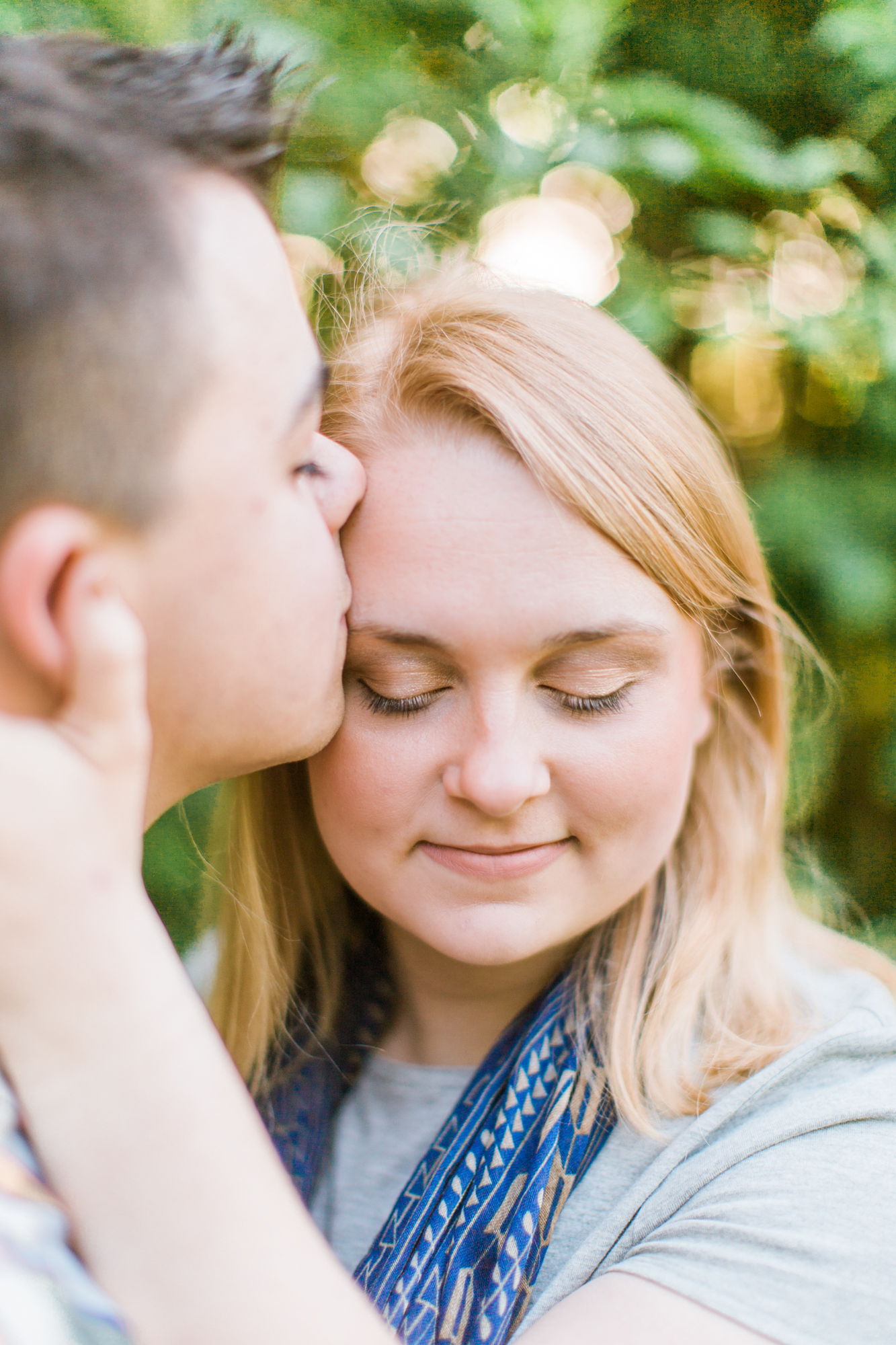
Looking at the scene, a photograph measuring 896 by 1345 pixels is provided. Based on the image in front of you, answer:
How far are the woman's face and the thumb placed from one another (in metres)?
0.48

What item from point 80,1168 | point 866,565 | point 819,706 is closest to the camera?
point 80,1168

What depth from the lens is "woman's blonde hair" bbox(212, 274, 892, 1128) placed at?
1.54 meters

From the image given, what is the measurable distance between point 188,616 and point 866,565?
173 centimetres

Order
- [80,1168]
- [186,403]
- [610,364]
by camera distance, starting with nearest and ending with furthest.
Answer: [80,1168], [186,403], [610,364]

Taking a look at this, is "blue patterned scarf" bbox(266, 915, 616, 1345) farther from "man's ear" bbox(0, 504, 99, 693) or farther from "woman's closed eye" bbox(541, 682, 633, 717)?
"man's ear" bbox(0, 504, 99, 693)

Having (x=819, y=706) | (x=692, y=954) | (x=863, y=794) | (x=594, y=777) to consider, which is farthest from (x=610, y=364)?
(x=863, y=794)

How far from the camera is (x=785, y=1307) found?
47.8 inches

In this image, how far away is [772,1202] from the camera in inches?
51.3

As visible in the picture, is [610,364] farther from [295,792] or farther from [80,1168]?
[80,1168]

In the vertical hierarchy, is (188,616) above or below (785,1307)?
above

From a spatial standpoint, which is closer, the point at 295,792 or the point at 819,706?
the point at 295,792

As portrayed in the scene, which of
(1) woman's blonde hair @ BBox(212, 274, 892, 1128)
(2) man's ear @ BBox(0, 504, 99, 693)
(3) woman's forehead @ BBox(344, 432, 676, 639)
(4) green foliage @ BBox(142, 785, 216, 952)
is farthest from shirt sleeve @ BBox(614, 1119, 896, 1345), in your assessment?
(4) green foliage @ BBox(142, 785, 216, 952)

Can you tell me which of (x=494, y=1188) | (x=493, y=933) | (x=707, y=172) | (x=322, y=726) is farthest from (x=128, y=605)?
(x=707, y=172)

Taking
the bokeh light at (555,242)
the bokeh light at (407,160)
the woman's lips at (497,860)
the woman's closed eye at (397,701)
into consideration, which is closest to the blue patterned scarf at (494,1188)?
the woman's lips at (497,860)
